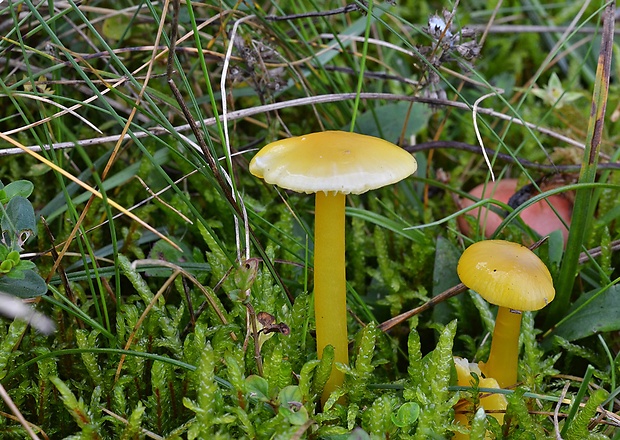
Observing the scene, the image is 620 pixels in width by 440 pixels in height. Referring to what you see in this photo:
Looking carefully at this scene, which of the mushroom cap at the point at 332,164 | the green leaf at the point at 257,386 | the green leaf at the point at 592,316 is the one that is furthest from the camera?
the green leaf at the point at 592,316

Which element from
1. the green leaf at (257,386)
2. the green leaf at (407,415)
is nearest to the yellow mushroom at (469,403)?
the green leaf at (407,415)

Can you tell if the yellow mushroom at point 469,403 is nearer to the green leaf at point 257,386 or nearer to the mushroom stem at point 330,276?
the mushroom stem at point 330,276

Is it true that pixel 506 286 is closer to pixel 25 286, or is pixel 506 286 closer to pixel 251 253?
pixel 251 253

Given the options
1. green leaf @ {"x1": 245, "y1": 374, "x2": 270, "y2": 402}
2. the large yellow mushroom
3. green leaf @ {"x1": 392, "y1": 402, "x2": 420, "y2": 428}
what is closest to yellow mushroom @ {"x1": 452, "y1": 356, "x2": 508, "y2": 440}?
green leaf @ {"x1": 392, "y1": 402, "x2": 420, "y2": 428}

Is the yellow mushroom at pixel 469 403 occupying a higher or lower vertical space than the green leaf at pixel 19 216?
lower

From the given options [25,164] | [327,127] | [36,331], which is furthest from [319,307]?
[25,164]

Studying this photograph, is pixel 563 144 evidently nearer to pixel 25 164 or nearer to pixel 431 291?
pixel 431 291

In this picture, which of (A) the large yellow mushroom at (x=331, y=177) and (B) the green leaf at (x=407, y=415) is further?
(B) the green leaf at (x=407, y=415)

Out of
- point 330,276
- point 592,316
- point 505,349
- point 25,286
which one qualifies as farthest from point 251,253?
point 592,316
